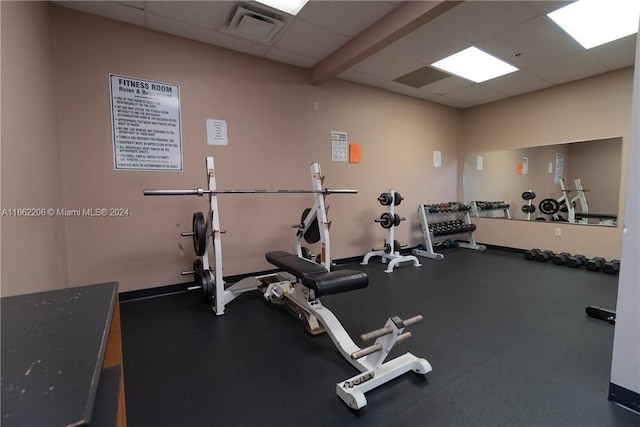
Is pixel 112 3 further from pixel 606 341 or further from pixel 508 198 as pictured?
pixel 508 198

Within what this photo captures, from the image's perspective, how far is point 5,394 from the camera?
0.40 meters

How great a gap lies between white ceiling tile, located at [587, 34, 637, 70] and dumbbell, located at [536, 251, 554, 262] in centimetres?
237

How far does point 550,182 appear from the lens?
14.0 feet

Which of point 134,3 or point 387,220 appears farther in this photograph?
point 387,220

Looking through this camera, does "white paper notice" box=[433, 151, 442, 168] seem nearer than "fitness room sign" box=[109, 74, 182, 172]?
No

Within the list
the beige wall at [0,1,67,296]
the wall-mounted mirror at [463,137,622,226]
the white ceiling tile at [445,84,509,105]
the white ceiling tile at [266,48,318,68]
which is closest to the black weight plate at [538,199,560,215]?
the wall-mounted mirror at [463,137,622,226]

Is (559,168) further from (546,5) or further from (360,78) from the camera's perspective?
(360,78)

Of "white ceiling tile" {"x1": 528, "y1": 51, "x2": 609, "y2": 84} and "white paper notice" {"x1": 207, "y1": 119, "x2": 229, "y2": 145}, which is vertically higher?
"white ceiling tile" {"x1": 528, "y1": 51, "x2": 609, "y2": 84}

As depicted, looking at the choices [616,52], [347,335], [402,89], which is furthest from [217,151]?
[616,52]

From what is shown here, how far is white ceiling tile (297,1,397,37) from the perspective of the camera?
7.43ft

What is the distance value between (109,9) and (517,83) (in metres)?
4.70

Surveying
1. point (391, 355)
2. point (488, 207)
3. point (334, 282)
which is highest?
point (488, 207)

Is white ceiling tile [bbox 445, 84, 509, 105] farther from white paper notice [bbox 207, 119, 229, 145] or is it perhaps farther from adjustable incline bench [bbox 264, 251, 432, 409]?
adjustable incline bench [bbox 264, 251, 432, 409]

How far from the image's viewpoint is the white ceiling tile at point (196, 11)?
223 cm
